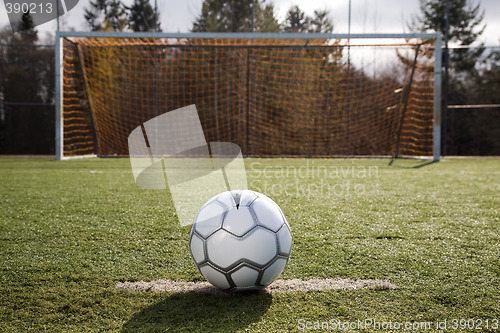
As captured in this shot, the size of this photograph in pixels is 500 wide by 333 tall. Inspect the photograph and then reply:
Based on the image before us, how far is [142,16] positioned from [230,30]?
402cm

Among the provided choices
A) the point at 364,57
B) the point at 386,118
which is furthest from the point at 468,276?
the point at 364,57

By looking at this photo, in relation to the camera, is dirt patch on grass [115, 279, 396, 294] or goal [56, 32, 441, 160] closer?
dirt patch on grass [115, 279, 396, 294]

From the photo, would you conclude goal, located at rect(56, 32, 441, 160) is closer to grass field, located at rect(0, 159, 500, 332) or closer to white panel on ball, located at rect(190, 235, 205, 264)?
grass field, located at rect(0, 159, 500, 332)

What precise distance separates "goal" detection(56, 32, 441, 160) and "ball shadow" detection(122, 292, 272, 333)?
9.53 metres

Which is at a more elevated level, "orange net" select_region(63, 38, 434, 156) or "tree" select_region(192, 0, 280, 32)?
"tree" select_region(192, 0, 280, 32)

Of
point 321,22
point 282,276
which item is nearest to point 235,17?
point 321,22

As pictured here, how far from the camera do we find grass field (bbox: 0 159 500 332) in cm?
185

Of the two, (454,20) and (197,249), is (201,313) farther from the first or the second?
(454,20)

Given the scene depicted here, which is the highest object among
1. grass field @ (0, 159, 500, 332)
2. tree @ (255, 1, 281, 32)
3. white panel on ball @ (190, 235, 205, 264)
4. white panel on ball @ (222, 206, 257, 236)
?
tree @ (255, 1, 281, 32)

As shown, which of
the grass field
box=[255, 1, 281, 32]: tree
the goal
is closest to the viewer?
the grass field

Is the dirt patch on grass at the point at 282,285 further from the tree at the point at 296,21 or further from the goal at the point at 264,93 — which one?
the tree at the point at 296,21

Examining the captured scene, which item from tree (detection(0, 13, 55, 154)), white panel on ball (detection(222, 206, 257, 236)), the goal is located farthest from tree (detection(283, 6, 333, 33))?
white panel on ball (detection(222, 206, 257, 236))

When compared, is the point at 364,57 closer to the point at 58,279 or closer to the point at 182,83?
the point at 182,83

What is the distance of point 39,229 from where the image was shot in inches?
133
